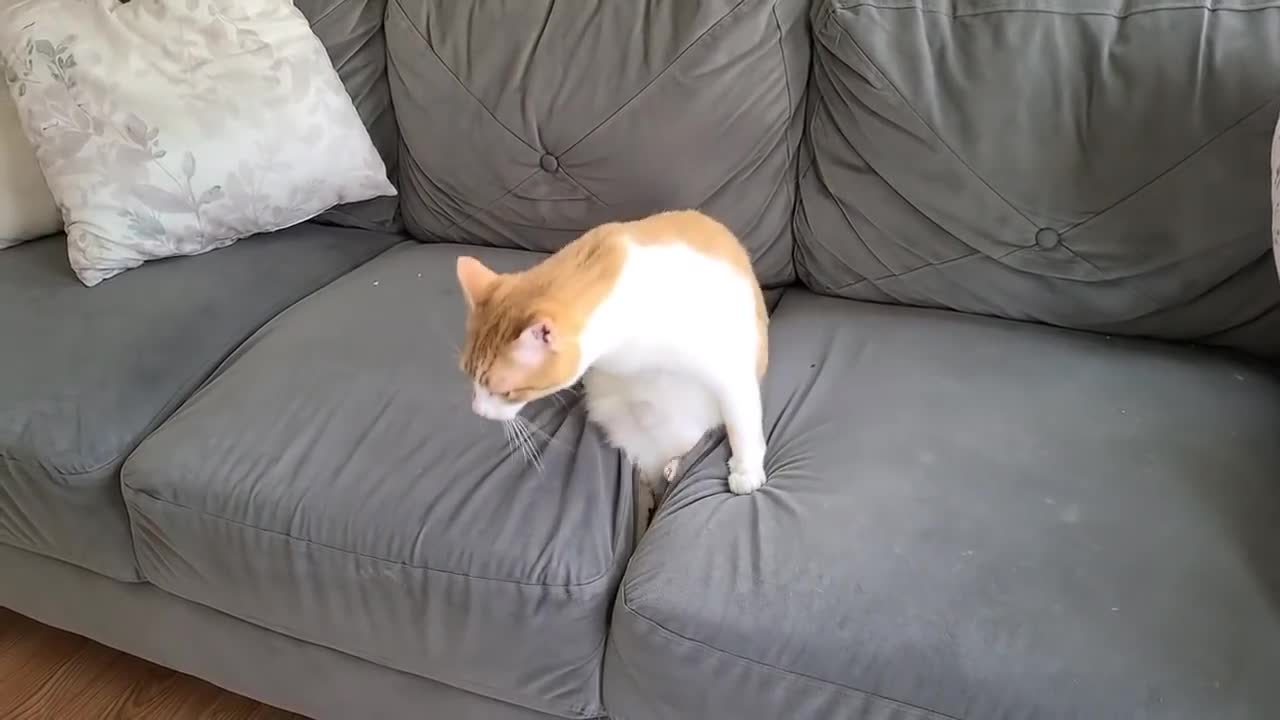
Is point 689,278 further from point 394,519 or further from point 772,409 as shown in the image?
point 394,519

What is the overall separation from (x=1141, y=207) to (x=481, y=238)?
0.96 m

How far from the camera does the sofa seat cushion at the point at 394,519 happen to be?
97cm

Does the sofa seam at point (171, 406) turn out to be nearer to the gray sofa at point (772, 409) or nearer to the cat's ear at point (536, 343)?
the gray sofa at point (772, 409)

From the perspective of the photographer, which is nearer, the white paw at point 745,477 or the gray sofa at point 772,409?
the gray sofa at point 772,409

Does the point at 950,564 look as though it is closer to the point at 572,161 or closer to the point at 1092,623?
the point at 1092,623

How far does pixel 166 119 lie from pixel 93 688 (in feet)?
2.76

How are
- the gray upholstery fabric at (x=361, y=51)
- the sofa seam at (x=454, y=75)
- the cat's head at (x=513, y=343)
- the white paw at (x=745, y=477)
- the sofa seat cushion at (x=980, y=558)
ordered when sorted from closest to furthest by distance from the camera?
the sofa seat cushion at (x=980, y=558)
the cat's head at (x=513, y=343)
the white paw at (x=745, y=477)
the sofa seam at (x=454, y=75)
the gray upholstery fabric at (x=361, y=51)

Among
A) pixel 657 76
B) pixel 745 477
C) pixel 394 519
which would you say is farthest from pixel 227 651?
pixel 657 76

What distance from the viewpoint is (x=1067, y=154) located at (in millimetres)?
1173

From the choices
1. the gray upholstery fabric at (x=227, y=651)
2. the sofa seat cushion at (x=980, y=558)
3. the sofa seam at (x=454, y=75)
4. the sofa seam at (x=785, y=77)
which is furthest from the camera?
the sofa seam at (x=454, y=75)

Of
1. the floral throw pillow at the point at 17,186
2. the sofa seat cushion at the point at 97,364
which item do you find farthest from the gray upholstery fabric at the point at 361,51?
the floral throw pillow at the point at 17,186

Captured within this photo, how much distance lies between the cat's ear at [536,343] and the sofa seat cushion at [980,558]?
0.23 m

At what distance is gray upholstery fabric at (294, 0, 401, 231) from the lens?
1.59m

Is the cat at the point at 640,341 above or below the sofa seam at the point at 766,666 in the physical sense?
above
